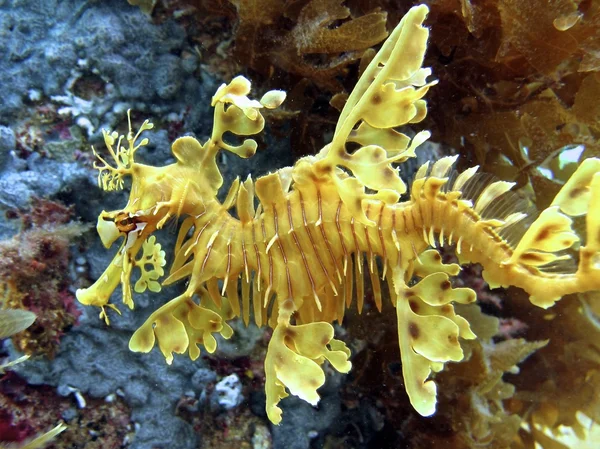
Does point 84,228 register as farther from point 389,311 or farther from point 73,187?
point 389,311

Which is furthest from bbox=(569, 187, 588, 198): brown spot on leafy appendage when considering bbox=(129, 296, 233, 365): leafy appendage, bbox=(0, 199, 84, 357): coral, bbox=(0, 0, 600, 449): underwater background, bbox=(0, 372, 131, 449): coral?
bbox=(0, 372, 131, 449): coral

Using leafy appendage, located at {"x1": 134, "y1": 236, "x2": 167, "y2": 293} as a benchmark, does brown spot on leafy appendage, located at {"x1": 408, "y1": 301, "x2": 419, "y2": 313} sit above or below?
below

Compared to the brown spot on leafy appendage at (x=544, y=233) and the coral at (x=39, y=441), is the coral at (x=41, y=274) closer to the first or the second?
the coral at (x=39, y=441)

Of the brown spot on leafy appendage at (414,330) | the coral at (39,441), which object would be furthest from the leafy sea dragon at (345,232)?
the coral at (39,441)

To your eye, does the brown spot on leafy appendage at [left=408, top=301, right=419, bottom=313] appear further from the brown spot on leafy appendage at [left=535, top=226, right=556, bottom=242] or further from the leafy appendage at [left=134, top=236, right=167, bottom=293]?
the leafy appendage at [left=134, top=236, right=167, bottom=293]

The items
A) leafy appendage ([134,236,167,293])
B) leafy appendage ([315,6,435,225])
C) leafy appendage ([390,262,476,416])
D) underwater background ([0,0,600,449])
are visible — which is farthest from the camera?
underwater background ([0,0,600,449])

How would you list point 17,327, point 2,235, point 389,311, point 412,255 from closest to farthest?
point 412,255, point 17,327, point 2,235, point 389,311

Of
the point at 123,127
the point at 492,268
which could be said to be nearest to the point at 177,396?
the point at 123,127
